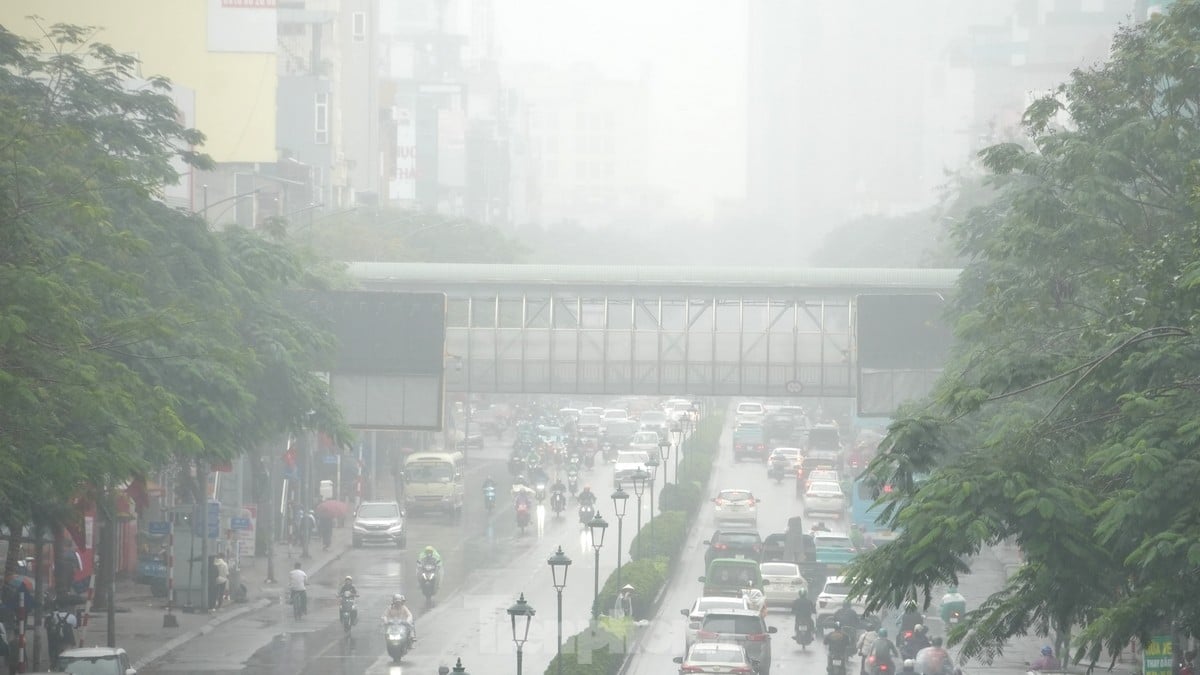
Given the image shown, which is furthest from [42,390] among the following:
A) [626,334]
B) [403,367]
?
[626,334]

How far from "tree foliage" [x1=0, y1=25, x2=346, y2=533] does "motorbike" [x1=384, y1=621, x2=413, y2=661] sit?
15.4 ft

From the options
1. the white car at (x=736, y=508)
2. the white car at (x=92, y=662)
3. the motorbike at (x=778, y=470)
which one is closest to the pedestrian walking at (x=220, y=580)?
the white car at (x=92, y=662)

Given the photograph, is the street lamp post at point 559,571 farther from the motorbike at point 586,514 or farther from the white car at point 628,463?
the white car at point 628,463

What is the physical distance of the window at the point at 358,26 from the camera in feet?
405

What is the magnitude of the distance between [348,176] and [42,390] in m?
91.3

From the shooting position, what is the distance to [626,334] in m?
65.2

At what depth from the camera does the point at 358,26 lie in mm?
124562

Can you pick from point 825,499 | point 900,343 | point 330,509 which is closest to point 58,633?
point 330,509

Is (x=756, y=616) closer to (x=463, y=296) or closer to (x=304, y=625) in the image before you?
(x=304, y=625)

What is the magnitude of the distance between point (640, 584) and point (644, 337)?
829 inches

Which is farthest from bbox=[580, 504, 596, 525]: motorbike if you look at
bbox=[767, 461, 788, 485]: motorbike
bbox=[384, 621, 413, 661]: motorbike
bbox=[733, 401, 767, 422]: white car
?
bbox=[733, 401, 767, 422]: white car

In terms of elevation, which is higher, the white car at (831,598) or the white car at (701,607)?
the white car at (701,607)

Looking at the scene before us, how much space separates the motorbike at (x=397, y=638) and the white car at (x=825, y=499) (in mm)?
33635

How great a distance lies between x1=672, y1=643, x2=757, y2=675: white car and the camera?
30844mm
